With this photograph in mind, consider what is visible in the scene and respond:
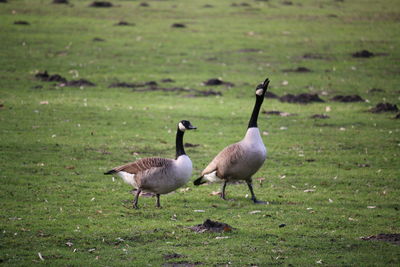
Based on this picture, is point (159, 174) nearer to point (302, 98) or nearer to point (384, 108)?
point (384, 108)

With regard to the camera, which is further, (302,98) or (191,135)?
(302,98)

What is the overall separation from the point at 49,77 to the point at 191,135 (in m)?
12.4

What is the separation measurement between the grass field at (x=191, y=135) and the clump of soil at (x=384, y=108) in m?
0.63

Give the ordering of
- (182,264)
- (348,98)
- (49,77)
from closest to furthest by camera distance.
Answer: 1. (182,264)
2. (348,98)
3. (49,77)

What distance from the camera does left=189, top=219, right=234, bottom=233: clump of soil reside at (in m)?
11.8

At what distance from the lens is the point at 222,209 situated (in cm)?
1383

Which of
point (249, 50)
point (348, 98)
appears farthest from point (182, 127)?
point (249, 50)

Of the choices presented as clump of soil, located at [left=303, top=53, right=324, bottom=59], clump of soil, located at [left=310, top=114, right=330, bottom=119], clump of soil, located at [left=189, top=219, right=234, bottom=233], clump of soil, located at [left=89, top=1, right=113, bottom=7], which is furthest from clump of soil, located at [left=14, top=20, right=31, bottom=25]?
clump of soil, located at [left=189, top=219, right=234, bottom=233]

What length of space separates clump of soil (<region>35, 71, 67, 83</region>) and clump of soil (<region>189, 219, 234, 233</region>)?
828 inches

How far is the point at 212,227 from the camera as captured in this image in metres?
11.8

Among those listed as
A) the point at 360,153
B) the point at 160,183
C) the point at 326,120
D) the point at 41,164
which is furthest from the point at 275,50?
the point at 160,183

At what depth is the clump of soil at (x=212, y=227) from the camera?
11.8 metres

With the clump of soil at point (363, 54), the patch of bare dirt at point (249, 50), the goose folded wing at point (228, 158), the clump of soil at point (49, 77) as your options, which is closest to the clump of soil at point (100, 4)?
the patch of bare dirt at point (249, 50)

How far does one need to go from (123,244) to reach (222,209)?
3.51 m
